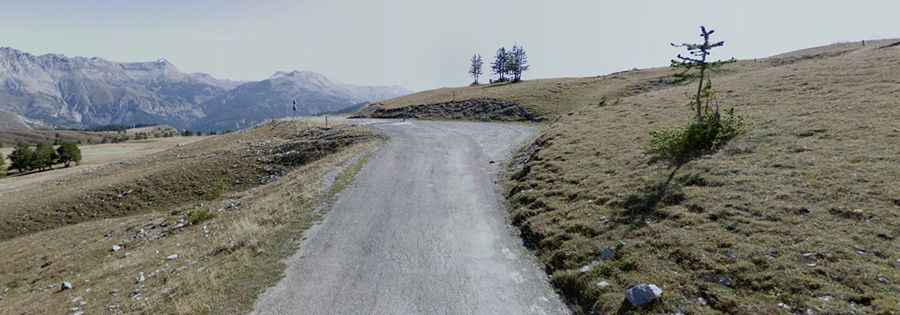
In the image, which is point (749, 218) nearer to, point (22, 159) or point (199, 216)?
point (199, 216)

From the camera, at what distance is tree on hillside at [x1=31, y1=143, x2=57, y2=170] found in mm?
90688

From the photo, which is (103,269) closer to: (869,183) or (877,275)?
(877,275)

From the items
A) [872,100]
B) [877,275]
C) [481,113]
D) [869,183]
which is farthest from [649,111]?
[481,113]

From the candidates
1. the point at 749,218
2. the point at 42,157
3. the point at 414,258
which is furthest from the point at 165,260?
the point at 42,157

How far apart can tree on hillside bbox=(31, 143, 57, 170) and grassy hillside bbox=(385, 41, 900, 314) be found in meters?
116

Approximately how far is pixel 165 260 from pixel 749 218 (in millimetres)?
19652

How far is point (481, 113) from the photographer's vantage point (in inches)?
2475

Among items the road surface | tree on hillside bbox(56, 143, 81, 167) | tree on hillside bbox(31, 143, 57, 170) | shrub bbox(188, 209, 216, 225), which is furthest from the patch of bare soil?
tree on hillside bbox(31, 143, 57, 170)

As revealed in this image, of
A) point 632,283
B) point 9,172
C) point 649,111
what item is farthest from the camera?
point 9,172

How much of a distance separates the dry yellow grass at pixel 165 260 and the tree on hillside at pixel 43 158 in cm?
8850

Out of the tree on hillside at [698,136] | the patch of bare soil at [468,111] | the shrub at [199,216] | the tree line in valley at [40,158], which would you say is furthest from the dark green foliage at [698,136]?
the tree line in valley at [40,158]

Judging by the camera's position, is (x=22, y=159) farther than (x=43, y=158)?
No

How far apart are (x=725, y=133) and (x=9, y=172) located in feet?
431

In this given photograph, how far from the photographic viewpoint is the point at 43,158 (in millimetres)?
91500
